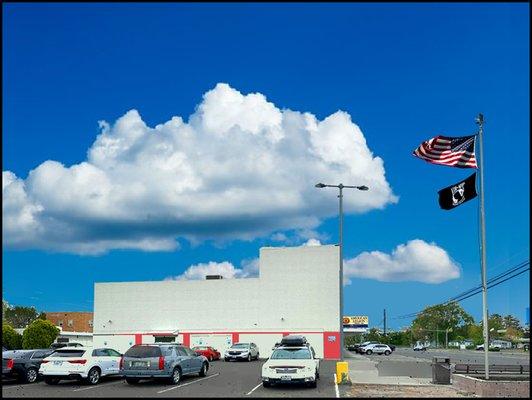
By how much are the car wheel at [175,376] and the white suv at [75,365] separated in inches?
120

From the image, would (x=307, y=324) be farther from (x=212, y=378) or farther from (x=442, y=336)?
(x=442, y=336)

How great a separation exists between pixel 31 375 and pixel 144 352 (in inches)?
229

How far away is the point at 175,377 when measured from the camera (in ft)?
86.2

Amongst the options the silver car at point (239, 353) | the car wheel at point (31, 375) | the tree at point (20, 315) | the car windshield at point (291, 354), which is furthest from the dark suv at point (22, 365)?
the tree at point (20, 315)

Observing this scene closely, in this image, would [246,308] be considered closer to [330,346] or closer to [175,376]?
[330,346]

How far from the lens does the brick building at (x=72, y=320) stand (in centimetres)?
10919

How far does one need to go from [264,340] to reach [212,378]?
3833 cm

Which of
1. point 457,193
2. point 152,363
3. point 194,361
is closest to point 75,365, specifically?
point 152,363

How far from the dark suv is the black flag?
705 inches

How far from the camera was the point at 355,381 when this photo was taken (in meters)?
28.0

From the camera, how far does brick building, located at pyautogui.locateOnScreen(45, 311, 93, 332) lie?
109188 millimetres

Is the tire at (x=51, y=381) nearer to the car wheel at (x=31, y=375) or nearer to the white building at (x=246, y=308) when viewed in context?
the car wheel at (x=31, y=375)

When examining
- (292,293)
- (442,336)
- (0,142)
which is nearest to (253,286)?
(292,293)

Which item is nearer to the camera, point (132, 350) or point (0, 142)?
point (0, 142)
